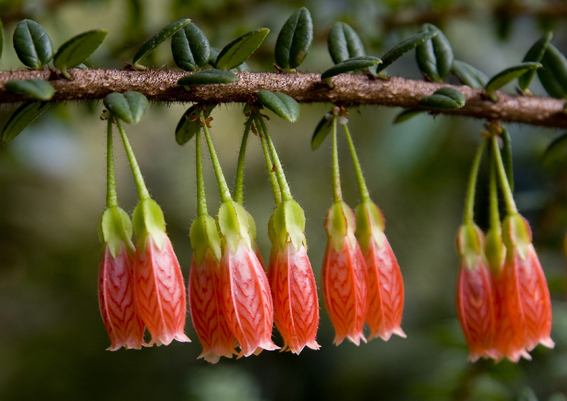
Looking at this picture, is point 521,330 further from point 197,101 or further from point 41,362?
point 41,362

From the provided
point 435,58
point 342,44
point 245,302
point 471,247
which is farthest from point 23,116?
point 471,247

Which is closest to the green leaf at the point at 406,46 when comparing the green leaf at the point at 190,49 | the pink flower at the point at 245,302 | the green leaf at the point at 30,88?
the green leaf at the point at 190,49

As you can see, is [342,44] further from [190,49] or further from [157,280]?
[157,280]

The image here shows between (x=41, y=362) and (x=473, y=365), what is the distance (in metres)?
1.76

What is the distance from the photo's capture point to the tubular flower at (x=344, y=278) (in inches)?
32.0

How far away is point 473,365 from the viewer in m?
1.45

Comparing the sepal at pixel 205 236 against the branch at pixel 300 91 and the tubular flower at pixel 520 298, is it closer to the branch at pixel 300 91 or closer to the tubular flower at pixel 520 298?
the branch at pixel 300 91

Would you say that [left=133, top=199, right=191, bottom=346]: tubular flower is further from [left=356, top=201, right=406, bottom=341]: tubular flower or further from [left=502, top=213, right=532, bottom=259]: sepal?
[left=502, top=213, right=532, bottom=259]: sepal

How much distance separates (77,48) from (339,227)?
48 cm

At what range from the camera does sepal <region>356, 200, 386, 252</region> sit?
2.86ft

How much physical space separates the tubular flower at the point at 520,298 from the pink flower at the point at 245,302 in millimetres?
437

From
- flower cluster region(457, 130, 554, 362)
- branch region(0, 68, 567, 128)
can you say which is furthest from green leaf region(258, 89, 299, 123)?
flower cluster region(457, 130, 554, 362)

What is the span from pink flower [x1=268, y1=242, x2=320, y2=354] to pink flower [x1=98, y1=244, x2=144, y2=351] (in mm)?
221

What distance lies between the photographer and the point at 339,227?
2.75ft
